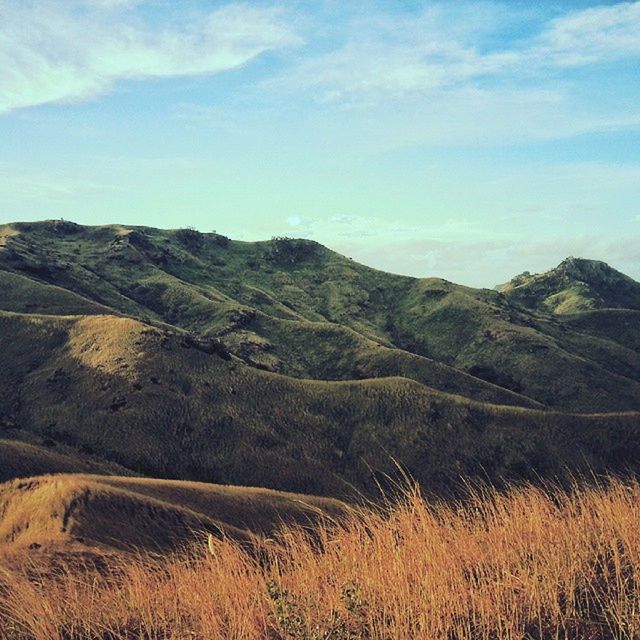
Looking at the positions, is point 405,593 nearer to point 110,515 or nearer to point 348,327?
point 110,515

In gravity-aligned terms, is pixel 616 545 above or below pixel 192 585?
above

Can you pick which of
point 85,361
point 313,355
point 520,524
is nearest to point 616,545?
point 520,524

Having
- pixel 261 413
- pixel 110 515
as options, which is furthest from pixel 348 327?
pixel 110 515

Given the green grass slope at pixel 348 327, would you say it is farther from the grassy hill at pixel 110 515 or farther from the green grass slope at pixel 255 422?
the grassy hill at pixel 110 515

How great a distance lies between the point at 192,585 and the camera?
961 centimetres

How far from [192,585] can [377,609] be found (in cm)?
289

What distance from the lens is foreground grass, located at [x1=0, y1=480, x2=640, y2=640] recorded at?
7.86m

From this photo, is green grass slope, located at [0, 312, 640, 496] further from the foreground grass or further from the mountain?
the foreground grass

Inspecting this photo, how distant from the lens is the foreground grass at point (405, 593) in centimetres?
786

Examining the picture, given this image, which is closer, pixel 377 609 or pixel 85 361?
pixel 377 609

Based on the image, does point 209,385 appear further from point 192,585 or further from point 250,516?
point 192,585

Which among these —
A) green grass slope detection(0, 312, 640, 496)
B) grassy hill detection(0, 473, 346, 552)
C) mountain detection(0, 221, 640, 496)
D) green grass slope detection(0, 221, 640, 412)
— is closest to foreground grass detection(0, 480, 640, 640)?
grassy hill detection(0, 473, 346, 552)

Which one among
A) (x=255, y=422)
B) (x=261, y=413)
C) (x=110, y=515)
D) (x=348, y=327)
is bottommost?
(x=255, y=422)

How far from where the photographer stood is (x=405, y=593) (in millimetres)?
8250
